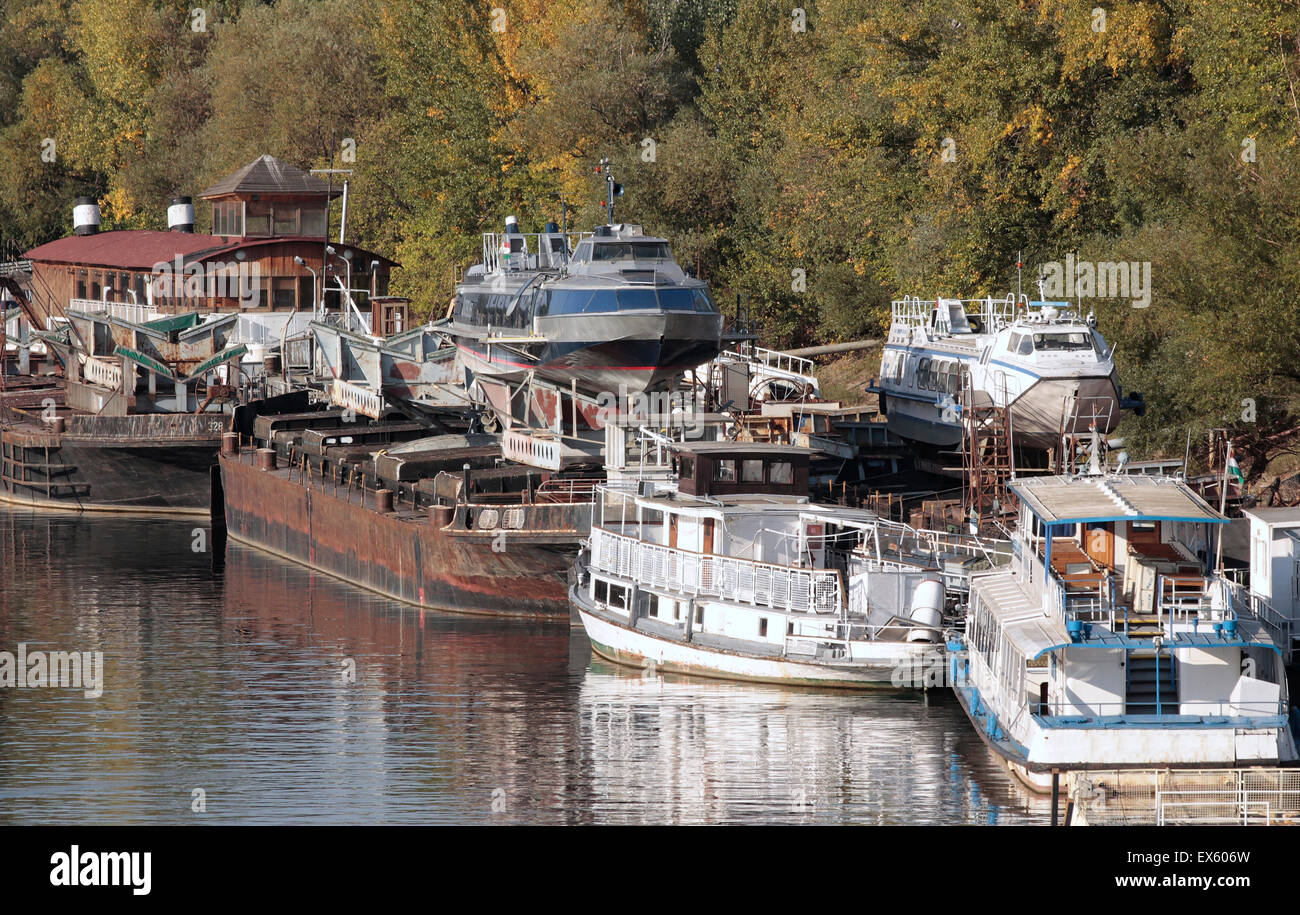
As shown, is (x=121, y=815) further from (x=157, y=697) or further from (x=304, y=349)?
(x=304, y=349)

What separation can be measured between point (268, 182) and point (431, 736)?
187ft

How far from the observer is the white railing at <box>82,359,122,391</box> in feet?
264

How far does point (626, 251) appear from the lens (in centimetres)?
5741

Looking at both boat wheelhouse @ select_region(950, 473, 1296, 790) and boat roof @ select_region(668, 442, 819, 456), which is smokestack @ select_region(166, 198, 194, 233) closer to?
boat roof @ select_region(668, 442, 819, 456)

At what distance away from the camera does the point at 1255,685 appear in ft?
113

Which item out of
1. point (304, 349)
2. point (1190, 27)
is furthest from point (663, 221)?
point (1190, 27)

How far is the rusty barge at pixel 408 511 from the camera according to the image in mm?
51594

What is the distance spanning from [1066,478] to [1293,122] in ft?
80.4

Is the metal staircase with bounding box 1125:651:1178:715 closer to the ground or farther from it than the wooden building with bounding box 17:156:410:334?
closer to the ground

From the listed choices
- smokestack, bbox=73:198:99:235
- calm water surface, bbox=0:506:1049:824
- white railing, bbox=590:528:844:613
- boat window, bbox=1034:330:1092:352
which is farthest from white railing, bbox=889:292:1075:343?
smokestack, bbox=73:198:99:235
